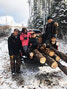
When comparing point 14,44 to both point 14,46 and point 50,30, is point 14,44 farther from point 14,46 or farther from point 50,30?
point 50,30

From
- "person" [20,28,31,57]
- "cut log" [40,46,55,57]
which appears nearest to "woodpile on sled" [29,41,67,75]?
"cut log" [40,46,55,57]

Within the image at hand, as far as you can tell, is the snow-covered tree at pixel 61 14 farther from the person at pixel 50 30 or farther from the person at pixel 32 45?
the person at pixel 32 45

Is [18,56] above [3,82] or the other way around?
above

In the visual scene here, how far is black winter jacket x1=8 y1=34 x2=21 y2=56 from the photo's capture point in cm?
576

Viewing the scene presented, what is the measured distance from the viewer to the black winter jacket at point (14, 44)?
5758mm

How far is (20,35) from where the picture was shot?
5.82 m

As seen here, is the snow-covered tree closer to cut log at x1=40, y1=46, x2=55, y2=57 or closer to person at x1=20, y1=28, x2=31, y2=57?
cut log at x1=40, y1=46, x2=55, y2=57

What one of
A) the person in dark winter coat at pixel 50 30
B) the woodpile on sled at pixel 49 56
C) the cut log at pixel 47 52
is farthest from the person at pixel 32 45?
the person in dark winter coat at pixel 50 30

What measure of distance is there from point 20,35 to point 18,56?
1.11 meters

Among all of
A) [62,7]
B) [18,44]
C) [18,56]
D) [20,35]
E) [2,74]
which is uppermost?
[62,7]

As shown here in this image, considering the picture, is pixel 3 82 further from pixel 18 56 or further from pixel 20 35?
pixel 20 35

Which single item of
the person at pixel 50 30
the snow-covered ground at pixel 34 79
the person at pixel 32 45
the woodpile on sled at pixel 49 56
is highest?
the person at pixel 50 30

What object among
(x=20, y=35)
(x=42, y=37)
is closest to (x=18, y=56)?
(x=20, y=35)

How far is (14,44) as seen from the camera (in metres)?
5.80
